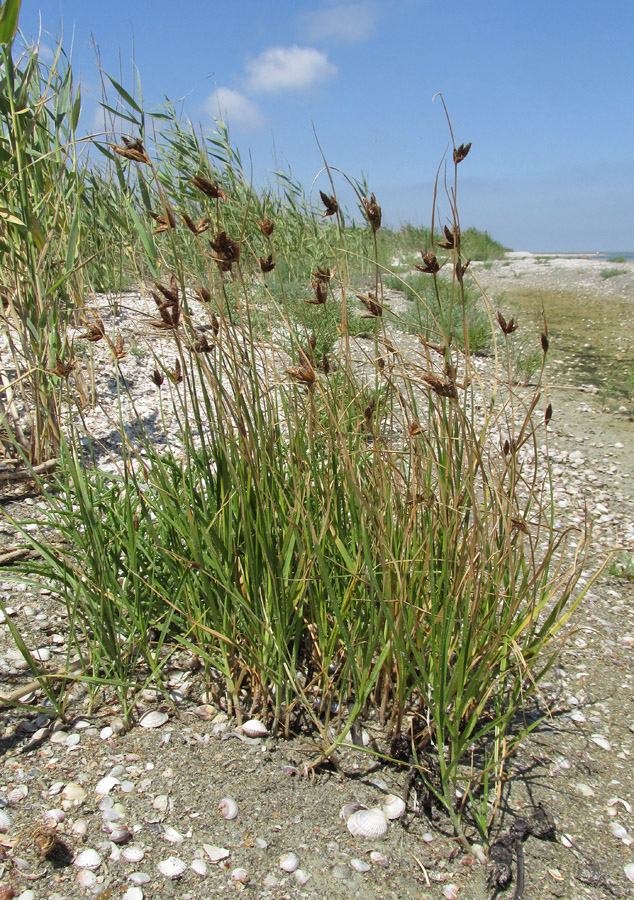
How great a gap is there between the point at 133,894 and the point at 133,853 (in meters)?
0.09

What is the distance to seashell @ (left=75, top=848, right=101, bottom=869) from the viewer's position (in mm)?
1437

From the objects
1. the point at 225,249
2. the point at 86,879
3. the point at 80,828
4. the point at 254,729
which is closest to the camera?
the point at 225,249

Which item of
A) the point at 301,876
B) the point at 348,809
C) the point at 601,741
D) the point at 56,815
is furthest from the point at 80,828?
the point at 601,741

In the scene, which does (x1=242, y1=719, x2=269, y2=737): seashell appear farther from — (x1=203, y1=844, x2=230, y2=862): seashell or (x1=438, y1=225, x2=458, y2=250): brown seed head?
(x1=438, y1=225, x2=458, y2=250): brown seed head

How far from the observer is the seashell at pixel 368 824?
158 cm

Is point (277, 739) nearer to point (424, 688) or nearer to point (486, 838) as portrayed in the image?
point (424, 688)

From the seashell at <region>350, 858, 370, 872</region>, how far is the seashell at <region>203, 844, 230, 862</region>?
11.1 inches

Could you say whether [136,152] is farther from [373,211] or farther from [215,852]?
[215,852]

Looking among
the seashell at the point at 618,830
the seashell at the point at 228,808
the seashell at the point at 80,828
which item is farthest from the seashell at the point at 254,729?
the seashell at the point at 618,830

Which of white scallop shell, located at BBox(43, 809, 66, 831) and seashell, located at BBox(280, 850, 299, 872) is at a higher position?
white scallop shell, located at BBox(43, 809, 66, 831)

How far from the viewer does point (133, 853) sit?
148 centimetres

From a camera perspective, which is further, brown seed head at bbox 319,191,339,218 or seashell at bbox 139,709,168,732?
seashell at bbox 139,709,168,732

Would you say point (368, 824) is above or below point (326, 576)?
below

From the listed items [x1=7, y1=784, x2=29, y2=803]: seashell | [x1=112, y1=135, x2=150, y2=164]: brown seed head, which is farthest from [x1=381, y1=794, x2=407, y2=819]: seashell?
[x1=112, y1=135, x2=150, y2=164]: brown seed head
